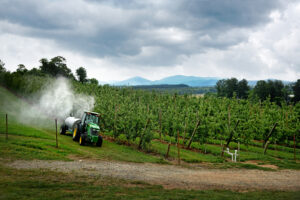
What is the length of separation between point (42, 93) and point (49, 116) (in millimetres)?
14430

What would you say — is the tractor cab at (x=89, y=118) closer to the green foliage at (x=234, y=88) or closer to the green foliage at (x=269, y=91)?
the green foliage at (x=269, y=91)

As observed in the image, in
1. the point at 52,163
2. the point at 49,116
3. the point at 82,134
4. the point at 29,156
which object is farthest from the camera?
the point at 49,116

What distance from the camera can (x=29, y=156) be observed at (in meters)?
16.8

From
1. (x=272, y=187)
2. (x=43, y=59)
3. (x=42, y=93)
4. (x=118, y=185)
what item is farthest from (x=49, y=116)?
(x=43, y=59)

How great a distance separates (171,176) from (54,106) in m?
33.8

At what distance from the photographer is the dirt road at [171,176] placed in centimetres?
1407

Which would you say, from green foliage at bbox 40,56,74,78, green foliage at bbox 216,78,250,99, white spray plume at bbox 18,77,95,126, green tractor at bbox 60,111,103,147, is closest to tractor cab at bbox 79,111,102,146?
green tractor at bbox 60,111,103,147

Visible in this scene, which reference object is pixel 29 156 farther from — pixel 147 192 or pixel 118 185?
pixel 147 192

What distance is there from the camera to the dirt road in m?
14.1

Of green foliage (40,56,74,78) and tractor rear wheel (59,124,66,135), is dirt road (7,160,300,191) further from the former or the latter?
green foliage (40,56,74,78)

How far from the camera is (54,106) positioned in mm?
44219

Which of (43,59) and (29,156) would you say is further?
(43,59)

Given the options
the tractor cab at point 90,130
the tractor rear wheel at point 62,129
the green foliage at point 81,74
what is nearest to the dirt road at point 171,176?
the tractor cab at point 90,130

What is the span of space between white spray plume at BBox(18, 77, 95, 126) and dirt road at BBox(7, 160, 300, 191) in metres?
17.9
